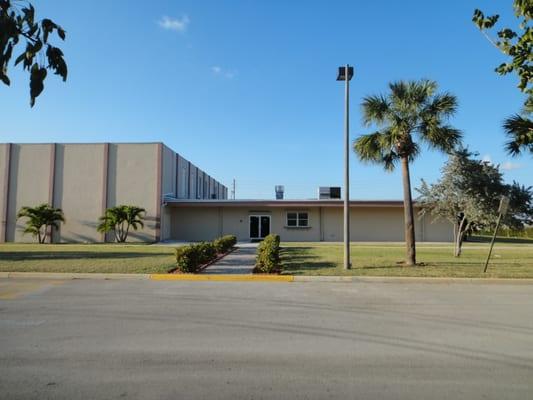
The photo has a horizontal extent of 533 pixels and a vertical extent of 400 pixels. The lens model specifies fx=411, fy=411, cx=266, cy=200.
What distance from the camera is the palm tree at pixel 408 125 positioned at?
1455 cm

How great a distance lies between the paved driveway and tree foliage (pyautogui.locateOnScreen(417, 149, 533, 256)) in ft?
25.7

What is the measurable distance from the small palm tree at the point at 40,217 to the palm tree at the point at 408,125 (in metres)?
21.6

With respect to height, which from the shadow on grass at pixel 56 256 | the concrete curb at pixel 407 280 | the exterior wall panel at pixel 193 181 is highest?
the exterior wall panel at pixel 193 181

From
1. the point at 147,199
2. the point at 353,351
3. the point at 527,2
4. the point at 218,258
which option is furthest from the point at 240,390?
the point at 147,199

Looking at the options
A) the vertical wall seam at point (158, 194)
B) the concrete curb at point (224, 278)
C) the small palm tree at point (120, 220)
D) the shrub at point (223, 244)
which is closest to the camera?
the concrete curb at point (224, 278)

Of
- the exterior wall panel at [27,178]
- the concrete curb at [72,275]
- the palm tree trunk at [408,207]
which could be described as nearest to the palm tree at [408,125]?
the palm tree trunk at [408,207]

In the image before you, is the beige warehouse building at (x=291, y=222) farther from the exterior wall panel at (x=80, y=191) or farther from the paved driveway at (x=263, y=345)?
the paved driveway at (x=263, y=345)

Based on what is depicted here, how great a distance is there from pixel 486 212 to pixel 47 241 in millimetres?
27137

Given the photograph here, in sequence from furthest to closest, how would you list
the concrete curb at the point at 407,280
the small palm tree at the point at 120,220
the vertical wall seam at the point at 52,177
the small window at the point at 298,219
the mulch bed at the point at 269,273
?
the small window at the point at 298,219 → the vertical wall seam at the point at 52,177 → the small palm tree at the point at 120,220 → the mulch bed at the point at 269,273 → the concrete curb at the point at 407,280

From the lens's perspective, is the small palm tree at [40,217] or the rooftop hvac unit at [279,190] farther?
the rooftop hvac unit at [279,190]

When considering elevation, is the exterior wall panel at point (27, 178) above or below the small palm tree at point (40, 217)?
above

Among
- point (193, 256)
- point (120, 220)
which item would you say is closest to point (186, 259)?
point (193, 256)

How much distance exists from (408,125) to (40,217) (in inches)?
934

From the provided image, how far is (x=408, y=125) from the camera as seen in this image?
1486 cm
